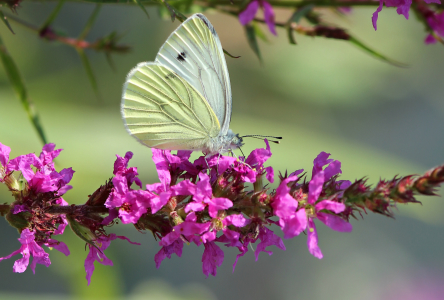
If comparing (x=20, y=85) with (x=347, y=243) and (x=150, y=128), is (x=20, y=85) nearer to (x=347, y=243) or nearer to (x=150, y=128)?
(x=150, y=128)

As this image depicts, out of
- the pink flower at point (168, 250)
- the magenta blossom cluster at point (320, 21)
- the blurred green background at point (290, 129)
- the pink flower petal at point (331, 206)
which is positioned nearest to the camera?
the pink flower petal at point (331, 206)

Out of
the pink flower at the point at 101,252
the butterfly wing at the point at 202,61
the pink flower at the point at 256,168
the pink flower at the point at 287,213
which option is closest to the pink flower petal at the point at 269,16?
the butterfly wing at the point at 202,61

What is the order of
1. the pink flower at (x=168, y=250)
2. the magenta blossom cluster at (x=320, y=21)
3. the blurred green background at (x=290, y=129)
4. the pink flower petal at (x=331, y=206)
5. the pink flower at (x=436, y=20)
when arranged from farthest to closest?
the blurred green background at (x=290, y=129), the pink flower at (x=436, y=20), the magenta blossom cluster at (x=320, y=21), the pink flower at (x=168, y=250), the pink flower petal at (x=331, y=206)

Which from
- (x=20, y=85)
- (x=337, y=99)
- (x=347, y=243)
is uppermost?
(x=20, y=85)

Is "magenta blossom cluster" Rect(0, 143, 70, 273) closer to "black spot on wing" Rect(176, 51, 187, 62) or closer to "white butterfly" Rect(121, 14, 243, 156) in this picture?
"white butterfly" Rect(121, 14, 243, 156)

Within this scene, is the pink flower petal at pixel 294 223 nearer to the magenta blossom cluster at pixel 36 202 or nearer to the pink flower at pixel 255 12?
the magenta blossom cluster at pixel 36 202

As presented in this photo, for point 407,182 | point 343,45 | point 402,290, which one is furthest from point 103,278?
point 343,45

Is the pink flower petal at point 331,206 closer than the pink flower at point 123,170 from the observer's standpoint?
Yes
